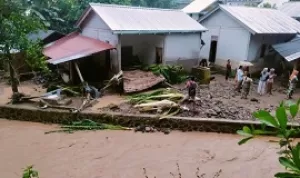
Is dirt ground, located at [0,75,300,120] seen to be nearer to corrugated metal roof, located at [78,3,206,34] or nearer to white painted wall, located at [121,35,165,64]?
white painted wall, located at [121,35,165,64]

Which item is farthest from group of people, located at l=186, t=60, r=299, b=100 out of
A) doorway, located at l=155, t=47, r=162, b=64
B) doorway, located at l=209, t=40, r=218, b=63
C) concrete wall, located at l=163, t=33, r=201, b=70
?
doorway, located at l=209, t=40, r=218, b=63

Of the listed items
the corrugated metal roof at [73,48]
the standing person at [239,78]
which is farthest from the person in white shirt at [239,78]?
the corrugated metal roof at [73,48]

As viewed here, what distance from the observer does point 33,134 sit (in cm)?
1096

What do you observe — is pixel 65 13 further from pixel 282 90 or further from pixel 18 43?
pixel 282 90

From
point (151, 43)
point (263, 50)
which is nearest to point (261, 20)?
point (263, 50)

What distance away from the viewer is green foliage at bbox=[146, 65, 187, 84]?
15.4 metres

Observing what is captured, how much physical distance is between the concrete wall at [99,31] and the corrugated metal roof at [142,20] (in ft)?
1.86

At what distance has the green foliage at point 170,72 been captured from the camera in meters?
15.4

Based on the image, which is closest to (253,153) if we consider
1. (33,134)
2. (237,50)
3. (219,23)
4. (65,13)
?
(33,134)

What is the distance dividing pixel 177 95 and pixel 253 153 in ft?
14.4

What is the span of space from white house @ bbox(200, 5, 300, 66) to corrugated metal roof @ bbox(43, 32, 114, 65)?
834 centimetres

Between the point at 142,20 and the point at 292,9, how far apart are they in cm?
1788

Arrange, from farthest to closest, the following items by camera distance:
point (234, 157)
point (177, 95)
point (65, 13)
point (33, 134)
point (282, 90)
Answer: point (65, 13)
point (282, 90)
point (177, 95)
point (33, 134)
point (234, 157)

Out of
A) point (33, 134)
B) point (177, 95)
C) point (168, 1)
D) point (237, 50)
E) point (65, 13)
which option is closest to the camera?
point (33, 134)
